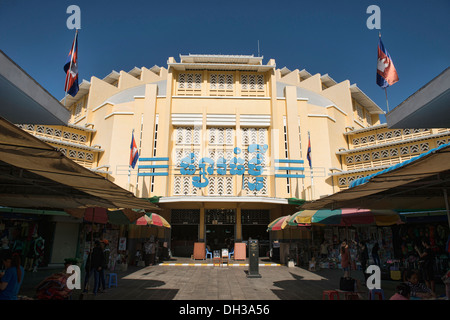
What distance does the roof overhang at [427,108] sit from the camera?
262 inches

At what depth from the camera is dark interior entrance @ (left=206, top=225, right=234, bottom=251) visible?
2164cm

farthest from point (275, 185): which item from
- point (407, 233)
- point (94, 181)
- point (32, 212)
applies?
point (94, 181)

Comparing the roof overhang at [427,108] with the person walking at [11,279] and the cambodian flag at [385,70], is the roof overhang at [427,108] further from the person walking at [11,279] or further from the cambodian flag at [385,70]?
the person walking at [11,279]

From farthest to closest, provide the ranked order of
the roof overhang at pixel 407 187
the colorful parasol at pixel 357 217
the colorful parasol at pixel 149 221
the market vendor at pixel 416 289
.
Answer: the colorful parasol at pixel 149 221 → the colorful parasol at pixel 357 217 → the market vendor at pixel 416 289 → the roof overhang at pixel 407 187

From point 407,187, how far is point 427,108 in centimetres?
285

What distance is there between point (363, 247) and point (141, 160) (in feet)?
50.4

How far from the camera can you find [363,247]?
969 centimetres

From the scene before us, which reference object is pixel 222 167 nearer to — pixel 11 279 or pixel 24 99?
pixel 24 99

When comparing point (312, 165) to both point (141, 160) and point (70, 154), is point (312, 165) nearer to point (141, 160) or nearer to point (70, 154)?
point (141, 160)

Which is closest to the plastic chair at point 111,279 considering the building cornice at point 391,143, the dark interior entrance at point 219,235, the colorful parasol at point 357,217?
the colorful parasol at point 357,217

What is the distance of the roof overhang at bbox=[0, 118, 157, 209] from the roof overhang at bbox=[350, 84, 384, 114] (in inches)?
991

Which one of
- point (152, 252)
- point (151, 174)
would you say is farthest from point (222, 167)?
point (152, 252)

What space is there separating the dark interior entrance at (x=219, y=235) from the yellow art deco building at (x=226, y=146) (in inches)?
3.1

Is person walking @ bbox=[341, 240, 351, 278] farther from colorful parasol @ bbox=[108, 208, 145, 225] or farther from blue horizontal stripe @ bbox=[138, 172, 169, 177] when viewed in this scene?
blue horizontal stripe @ bbox=[138, 172, 169, 177]
